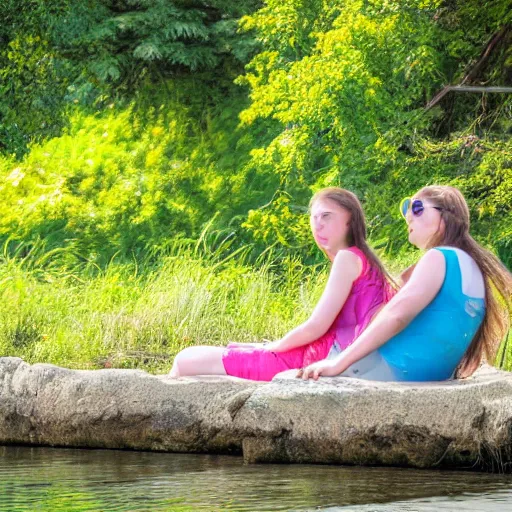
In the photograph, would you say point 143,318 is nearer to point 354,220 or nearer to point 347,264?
point 354,220

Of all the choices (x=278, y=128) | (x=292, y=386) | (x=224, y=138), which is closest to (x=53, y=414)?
(x=292, y=386)

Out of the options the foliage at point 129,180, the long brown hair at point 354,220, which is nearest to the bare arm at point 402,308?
the long brown hair at point 354,220

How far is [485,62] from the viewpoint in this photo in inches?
530

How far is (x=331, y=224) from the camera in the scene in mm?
5883

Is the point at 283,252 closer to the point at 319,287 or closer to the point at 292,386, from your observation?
the point at 319,287

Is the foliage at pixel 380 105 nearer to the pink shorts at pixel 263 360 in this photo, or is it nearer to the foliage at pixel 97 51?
the foliage at pixel 97 51

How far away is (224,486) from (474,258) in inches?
57.2

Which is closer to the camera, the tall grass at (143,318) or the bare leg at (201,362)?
the bare leg at (201,362)

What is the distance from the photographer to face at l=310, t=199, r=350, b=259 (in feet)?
19.3

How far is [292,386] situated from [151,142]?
16.2 meters

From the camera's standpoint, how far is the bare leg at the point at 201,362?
592 cm

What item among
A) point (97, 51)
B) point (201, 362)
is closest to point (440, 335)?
point (201, 362)

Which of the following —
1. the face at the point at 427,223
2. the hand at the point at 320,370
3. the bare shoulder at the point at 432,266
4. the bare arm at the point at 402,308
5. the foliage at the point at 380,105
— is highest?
the foliage at the point at 380,105

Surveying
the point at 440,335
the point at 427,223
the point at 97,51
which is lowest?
the point at 440,335
